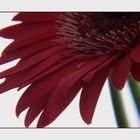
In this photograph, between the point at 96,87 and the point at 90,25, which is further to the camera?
the point at 90,25

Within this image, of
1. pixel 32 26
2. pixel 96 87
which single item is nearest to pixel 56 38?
pixel 32 26

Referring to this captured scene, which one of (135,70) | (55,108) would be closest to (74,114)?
(55,108)

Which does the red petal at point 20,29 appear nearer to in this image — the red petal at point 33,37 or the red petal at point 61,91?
the red petal at point 33,37

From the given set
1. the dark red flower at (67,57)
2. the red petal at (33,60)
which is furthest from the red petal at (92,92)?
the red petal at (33,60)

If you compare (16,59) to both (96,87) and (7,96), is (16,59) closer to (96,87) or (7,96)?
(7,96)
